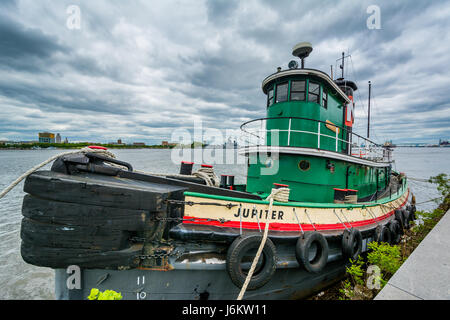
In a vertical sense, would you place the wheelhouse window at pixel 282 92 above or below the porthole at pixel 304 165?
above

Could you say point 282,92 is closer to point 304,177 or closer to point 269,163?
point 269,163

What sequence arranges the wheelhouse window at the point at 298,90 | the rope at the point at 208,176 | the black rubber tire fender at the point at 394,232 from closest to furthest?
the rope at the point at 208,176, the black rubber tire fender at the point at 394,232, the wheelhouse window at the point at 298,90

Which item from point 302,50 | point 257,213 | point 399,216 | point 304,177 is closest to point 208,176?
point 257,213

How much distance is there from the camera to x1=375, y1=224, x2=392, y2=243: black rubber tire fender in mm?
5523

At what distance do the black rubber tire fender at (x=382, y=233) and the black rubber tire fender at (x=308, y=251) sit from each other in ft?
8.19

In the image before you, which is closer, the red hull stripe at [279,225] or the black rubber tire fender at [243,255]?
the black rubber tire fender at [243,255]

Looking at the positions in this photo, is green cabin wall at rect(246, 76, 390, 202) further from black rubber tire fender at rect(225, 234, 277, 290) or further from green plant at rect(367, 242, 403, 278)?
black rubber tire fender at rect(225, 234, 277, 290)

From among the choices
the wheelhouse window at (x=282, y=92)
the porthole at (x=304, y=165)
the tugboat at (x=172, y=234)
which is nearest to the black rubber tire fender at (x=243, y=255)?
the tugboat at (x=172, y=234)

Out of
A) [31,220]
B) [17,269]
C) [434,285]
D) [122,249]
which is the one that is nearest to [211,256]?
[122,249]

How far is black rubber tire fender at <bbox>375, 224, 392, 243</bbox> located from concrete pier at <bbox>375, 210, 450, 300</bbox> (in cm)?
245

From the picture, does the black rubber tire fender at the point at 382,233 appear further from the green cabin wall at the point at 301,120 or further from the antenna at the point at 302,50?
the antenna at the point at 302,50

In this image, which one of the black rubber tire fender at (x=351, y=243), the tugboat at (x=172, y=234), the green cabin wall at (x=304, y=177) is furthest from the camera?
the green cabin wall at (x=304, y=177)

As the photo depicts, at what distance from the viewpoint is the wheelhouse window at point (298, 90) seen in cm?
656
